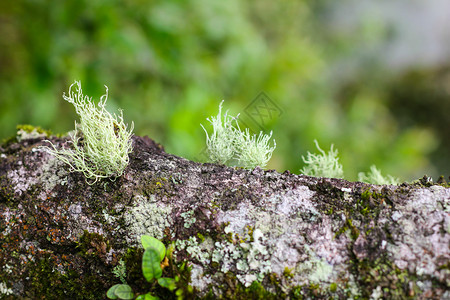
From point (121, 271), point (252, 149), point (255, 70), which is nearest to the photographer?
point (121, 271)

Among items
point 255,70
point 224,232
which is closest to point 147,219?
point 224,232

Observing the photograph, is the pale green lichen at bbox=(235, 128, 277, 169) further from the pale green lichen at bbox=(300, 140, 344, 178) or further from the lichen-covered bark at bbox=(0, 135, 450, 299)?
the pale green lichen at bbox=(300, 140, 344, 178)

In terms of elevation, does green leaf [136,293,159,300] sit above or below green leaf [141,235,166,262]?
below

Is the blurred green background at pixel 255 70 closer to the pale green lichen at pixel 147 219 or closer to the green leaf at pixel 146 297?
the pale green lichen at pixel 147 219

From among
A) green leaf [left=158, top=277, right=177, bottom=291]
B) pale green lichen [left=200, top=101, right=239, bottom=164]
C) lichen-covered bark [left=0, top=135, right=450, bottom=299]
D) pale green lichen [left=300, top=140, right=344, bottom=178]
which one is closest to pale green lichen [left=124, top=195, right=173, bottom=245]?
lichen-covered bark [left=0, top=135, right=450, bottom=299]

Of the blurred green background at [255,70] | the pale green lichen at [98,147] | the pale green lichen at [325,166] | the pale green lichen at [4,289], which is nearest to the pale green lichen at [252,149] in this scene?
the pale green lichen at [325,166]

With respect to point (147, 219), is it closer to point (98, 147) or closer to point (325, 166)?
point (98, 147)
